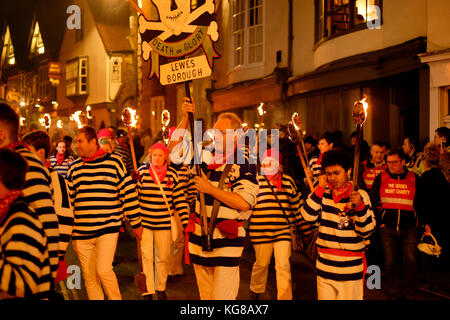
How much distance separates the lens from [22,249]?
9.91 feet

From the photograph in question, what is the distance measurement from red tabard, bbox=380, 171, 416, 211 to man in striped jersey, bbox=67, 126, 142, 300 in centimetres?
342

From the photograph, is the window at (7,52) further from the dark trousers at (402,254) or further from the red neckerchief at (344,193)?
the red neckerchief at (344,193)

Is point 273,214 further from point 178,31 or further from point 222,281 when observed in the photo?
point 178,31

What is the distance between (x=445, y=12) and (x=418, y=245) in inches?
216

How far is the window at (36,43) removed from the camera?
49188 mm

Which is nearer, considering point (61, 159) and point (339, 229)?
point (339, 229)

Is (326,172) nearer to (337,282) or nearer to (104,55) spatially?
(337,282)

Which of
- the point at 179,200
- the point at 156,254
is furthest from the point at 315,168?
the point at 156,254

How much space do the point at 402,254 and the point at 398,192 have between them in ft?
2.78

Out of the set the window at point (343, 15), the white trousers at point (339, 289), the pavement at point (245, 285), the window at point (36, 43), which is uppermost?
the window at point (36, 43)

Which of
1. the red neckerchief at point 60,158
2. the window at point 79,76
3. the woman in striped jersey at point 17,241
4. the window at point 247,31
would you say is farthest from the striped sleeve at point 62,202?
the window at point 79,76

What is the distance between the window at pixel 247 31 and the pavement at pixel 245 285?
35.5 feet

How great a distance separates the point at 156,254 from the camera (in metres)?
7.47

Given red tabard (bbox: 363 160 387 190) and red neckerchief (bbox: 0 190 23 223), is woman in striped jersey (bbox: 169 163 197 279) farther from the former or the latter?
red neckerchief (bbox: 0 190 23 223)
